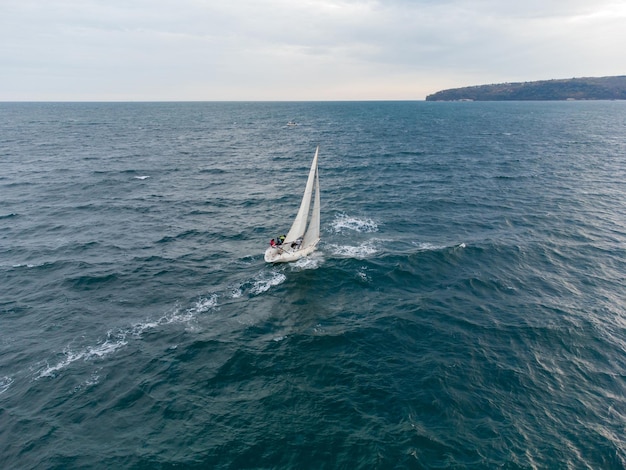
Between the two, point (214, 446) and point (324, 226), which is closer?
point (214, 446)

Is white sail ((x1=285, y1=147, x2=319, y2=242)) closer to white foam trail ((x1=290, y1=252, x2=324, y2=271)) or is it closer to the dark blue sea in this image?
white foam trail ((x1=290, y1=252, x2=324, y2=271))

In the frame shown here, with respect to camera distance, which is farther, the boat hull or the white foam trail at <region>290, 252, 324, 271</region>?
the boat hull

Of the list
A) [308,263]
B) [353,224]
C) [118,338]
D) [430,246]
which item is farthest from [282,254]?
[430,246]

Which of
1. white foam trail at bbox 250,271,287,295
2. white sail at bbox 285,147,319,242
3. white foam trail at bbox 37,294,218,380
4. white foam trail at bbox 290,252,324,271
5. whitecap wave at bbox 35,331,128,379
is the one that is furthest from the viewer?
white foam trail at bbox 290,252,324,271

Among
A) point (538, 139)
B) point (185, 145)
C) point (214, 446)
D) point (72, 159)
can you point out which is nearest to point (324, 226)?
point (214, 446)

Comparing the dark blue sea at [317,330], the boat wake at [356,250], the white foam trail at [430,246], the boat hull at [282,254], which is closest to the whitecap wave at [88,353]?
the dark blue sea at [317,330]

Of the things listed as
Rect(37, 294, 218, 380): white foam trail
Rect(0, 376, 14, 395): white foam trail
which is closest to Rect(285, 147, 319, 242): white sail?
Rect(37, 294, 218, 380): white foam trail

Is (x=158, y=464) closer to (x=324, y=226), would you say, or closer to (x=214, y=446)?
(x=214, y=446)

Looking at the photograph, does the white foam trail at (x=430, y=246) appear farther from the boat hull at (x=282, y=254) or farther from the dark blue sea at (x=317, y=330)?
the boat hull at (x=282, y=254)

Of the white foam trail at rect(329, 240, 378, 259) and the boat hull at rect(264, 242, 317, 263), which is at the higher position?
the boat hull at rect(264, 242, 317, 263)
